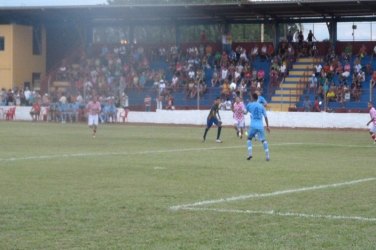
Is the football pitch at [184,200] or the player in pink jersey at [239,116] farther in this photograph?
the player in pink jersey at [239,116]

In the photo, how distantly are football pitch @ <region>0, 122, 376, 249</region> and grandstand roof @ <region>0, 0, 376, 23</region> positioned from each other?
25.7 m

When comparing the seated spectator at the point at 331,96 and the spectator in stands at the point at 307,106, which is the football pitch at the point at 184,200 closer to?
the seated spectator at the point at 331,96

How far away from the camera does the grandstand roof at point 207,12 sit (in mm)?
50219

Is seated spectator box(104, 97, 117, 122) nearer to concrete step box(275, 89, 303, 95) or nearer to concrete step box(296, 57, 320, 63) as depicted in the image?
concrete step box(275, 89, 303, 95)

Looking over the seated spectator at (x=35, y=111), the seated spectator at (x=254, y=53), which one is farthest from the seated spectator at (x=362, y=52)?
the seated spectator at (x=35, y=111)

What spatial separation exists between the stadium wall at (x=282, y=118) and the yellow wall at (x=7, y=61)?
11.8m

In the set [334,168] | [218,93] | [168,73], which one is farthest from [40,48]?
[334,168]

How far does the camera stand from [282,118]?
46.0 metres

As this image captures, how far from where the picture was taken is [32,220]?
11.0 metres

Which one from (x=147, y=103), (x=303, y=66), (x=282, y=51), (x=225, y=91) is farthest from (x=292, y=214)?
(x=282, y=51)

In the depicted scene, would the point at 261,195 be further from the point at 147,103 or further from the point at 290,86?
the point at 147,103

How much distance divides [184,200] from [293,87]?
121 ft

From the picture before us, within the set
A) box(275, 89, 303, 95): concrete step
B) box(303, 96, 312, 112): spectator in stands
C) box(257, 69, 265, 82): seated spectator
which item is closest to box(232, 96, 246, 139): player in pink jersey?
box(303, 96, 312, 112): spectator in stands

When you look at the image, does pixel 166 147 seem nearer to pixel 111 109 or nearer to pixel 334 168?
pixel 334 168
